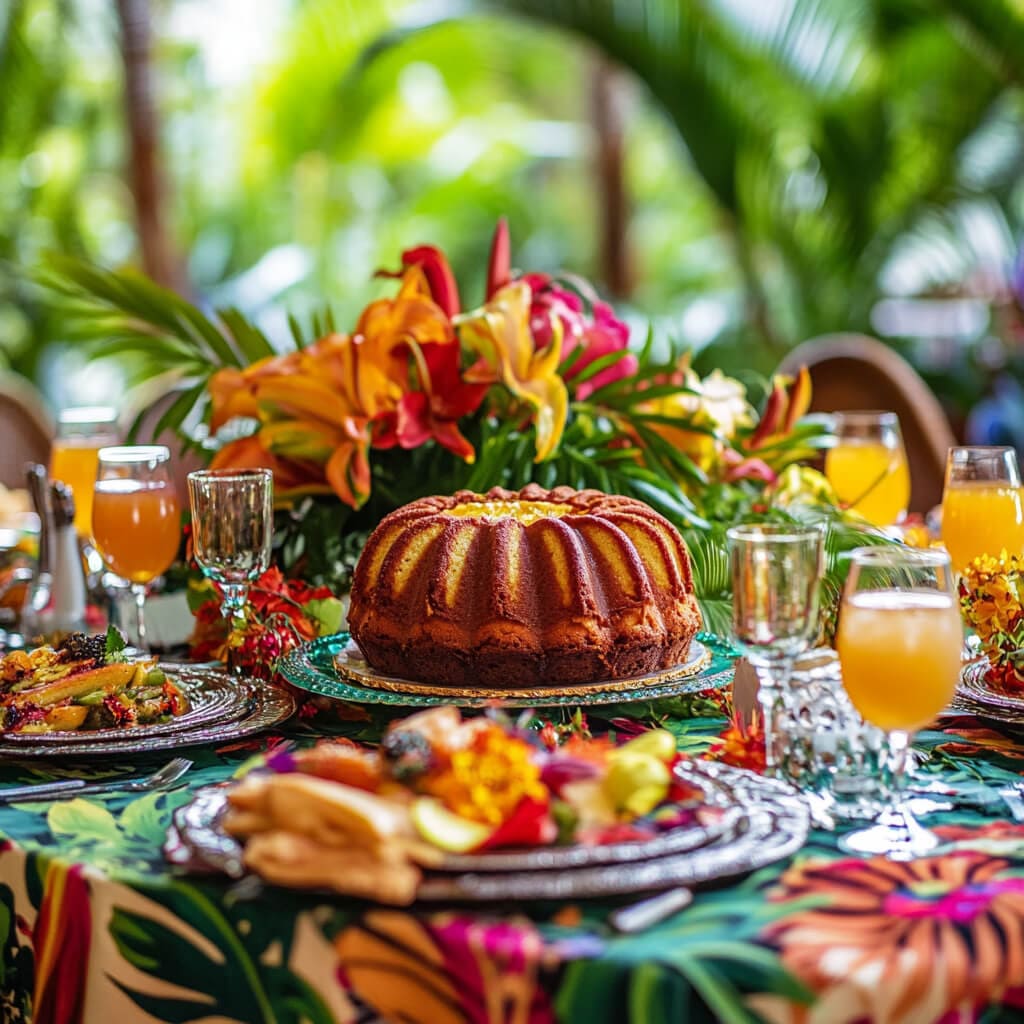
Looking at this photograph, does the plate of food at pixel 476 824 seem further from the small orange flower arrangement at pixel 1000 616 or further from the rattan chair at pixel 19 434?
the rattan chair at pixel 19 434

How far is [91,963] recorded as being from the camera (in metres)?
1.18

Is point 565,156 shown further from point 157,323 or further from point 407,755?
point 407,755

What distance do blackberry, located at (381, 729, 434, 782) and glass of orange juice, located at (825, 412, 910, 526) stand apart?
4.62 ft

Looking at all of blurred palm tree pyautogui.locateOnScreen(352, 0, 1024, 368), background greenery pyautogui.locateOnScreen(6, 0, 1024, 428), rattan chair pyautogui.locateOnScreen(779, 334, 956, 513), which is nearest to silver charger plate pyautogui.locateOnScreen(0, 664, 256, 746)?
background greenery pyautogui.locateOnScreen(6, 0, 1024, 428)

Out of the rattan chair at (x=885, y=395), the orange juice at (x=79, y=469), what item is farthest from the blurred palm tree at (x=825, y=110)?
the orange juice at (x=79, y=469)

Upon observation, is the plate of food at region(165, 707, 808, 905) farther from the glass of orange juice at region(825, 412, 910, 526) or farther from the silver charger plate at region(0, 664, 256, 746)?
the glass of orange juice at region(825, 412, 910, 526)

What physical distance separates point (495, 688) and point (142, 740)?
1.16ft

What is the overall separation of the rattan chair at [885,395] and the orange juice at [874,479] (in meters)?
0.99

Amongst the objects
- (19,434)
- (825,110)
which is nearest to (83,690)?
(19,434)

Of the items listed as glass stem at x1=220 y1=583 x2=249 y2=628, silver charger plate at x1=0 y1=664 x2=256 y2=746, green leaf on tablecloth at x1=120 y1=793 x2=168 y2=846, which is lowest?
green leaf on tablecloth at x1=120 y1=793 x2=168 y2=846

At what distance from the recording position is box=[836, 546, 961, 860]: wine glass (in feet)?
3.84

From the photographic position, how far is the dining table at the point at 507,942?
0.95 meters

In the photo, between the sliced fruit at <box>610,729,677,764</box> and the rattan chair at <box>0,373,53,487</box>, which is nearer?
the sliced fruit at <box>610,729,677,764</box>

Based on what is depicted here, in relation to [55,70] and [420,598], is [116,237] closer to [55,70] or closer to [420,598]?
[55,70]
